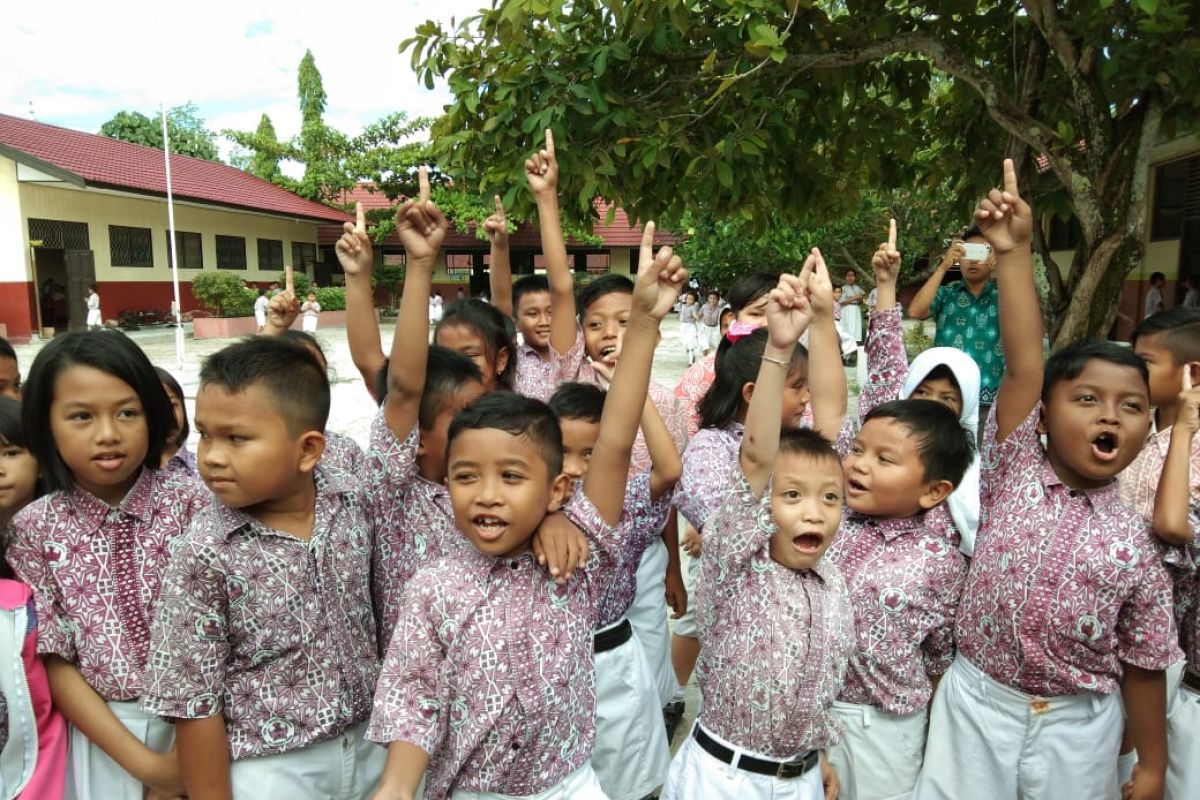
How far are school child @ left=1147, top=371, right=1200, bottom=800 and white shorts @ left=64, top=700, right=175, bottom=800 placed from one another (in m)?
2.13

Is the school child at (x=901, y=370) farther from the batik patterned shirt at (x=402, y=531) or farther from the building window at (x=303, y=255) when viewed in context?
the building window at (x=303, y=255)

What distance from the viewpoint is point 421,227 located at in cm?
184

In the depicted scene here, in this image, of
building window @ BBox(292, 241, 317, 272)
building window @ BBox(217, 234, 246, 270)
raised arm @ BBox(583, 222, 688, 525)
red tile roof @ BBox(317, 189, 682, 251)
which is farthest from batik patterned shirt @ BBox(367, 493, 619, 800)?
building window @ BBox(292, 241, 317, 272)

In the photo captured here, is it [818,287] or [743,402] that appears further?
[743,402]

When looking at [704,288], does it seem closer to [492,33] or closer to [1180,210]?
[1180,210]

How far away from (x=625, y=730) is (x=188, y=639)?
1.09 metres

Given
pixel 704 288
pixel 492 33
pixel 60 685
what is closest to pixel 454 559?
pixel 60 685

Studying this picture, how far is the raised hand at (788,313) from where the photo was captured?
1.68 meters

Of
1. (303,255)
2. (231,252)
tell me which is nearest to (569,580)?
(231,252)

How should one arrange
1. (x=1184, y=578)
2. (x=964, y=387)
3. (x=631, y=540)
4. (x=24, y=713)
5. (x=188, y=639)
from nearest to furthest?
(x=188, y=639) < (x=24, y=713) < (x=1184, y=578) < (x=631, y=540) < (x=964, y=387)

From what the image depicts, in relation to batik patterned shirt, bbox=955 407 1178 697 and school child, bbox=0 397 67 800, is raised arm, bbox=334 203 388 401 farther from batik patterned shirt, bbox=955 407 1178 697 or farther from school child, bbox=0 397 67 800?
batik patterned shirt, bbox=955 407 1178 697

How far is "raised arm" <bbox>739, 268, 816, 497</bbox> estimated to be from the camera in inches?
64.7

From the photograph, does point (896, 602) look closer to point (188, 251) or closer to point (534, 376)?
point (534, 376)

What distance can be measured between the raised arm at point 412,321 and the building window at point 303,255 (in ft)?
84.0
